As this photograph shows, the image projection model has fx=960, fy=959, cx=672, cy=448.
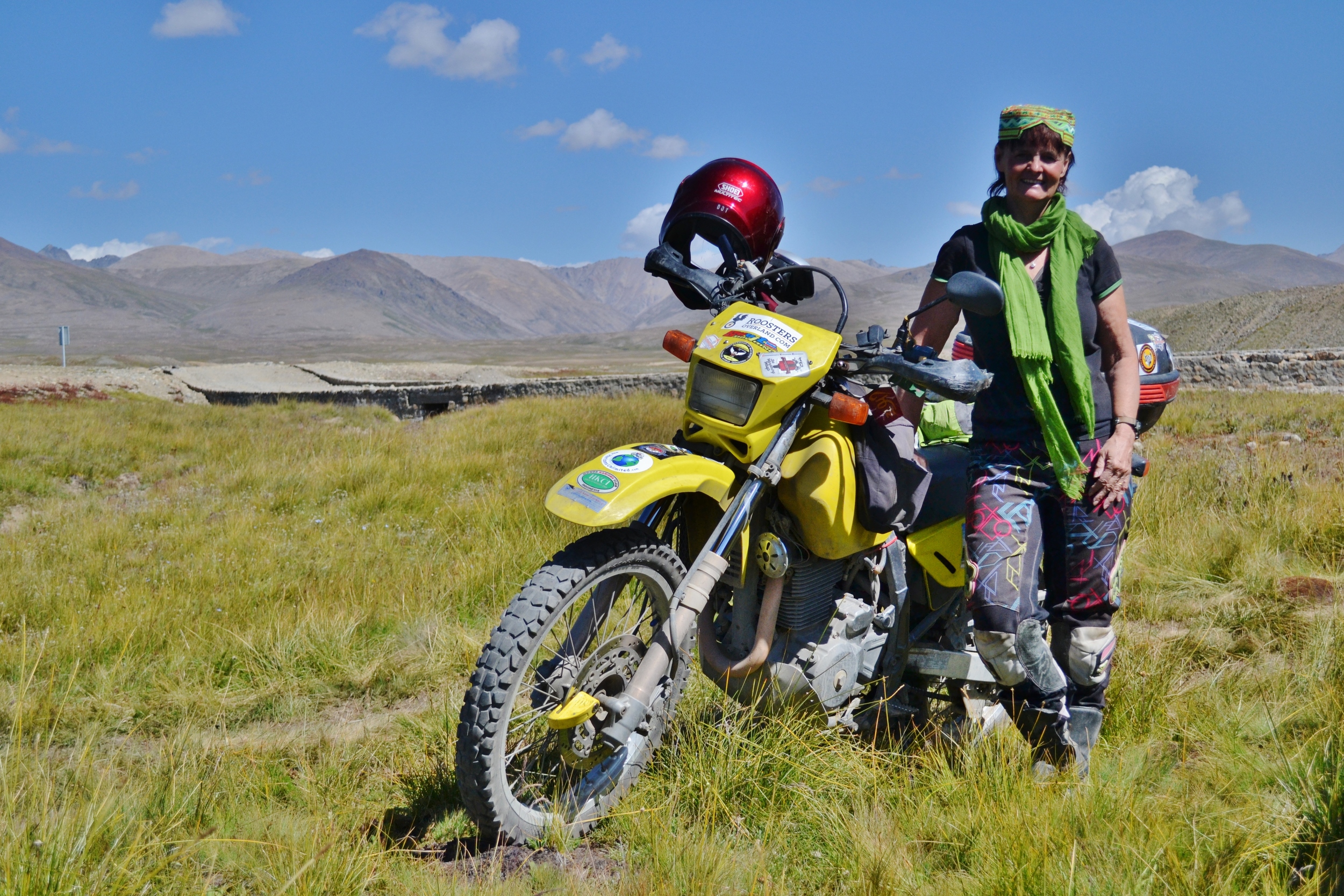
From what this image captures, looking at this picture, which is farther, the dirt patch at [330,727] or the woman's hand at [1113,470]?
the dirt patch at [330,727]

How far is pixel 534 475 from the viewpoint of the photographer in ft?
23.5

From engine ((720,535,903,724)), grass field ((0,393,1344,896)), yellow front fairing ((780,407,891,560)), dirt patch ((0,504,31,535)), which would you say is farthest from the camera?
dirt patch ((0,504,31,535))

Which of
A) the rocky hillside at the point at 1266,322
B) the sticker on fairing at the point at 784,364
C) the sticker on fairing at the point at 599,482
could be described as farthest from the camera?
the rocky hillside at the point at 1266,322

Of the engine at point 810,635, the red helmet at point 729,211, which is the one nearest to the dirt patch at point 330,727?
the engine at point 810,635

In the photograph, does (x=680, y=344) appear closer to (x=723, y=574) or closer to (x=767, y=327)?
(x=767, y=327)

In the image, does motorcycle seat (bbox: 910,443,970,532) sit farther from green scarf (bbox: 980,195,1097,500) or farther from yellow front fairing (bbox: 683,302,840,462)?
yellow front fairing (bbox: 683,302,840,462)

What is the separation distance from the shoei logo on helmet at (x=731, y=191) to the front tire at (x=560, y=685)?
0.96 m

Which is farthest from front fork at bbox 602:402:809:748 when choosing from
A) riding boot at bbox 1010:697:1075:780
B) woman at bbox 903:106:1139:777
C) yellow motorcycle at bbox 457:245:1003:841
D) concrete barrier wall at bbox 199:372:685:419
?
concrete barrier wall at bbox 199:372:685:419

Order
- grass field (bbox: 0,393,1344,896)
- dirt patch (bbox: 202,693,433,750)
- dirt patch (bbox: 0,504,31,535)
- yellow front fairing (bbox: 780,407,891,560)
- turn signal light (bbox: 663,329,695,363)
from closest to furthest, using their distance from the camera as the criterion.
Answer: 1. grass field (bbox: 0,393,1344,896)
2. yellow front fairing (bbox: 780,407,891,560)
3. turn signal light (bbox: 663,329,695,363)
4. dirt patch (bbox: 202,693,433,750)
5. dirt patch (bbox: 0,504,31,535)

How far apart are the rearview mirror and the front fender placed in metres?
0.68

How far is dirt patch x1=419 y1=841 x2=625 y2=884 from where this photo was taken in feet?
6.95

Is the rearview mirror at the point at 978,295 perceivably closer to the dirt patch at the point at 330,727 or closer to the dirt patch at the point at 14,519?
the dirt patch at the point at 330,727

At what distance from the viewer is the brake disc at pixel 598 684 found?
2.29 m

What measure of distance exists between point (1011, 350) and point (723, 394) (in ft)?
2.55
